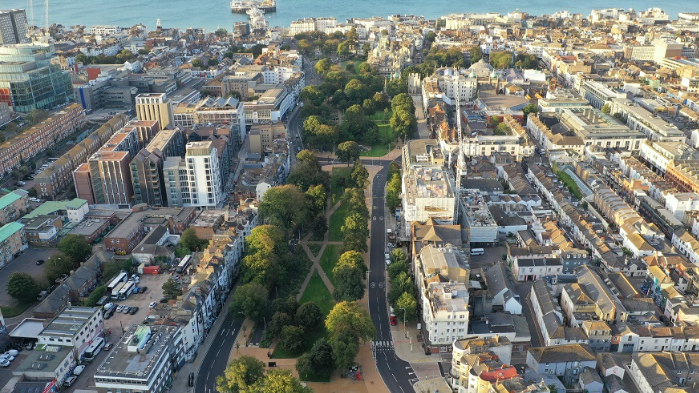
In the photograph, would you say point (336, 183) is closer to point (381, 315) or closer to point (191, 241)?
point (191, 241)

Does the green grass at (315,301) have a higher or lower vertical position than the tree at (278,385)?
lower

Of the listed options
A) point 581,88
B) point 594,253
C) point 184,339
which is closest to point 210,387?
point 184,339

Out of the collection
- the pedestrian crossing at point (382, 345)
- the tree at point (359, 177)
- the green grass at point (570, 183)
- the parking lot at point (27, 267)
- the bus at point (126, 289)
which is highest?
the tree at point (359, 177)

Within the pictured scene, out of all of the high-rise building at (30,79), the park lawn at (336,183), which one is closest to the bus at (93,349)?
the park lawn at (336,183)

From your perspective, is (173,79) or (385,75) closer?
(173,79)

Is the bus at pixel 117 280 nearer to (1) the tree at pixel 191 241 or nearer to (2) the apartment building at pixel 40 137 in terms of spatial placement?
(1) the tree at pixel 191 241

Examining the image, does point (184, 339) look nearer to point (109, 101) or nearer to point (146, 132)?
point (146, 132)
